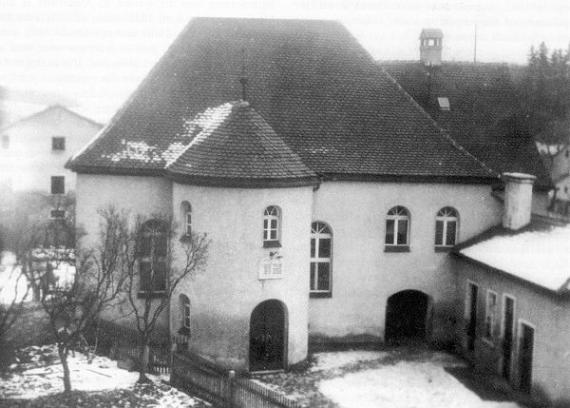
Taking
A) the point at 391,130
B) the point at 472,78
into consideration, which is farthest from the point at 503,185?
the point at 472,78

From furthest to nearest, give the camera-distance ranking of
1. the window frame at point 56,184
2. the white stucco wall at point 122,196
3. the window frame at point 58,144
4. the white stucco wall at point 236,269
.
Answer: the window frame at point 58,144 → the window frame at point 56,184 → the white stucco wall at point 122,196 → the white stucco wall at point 236,269

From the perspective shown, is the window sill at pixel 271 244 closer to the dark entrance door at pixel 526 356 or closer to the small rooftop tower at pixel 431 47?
the dark entrance door at pixel 526 356

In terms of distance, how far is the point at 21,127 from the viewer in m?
50.3

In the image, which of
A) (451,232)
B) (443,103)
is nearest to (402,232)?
(451,232)

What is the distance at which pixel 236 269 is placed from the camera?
2122 centimetres

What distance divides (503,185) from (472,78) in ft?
26.4

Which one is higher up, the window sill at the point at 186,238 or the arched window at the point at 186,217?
the arched window at the point at 186,217

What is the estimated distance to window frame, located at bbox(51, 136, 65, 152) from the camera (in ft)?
167

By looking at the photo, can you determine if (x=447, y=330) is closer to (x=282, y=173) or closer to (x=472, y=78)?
(x=282, y=173)

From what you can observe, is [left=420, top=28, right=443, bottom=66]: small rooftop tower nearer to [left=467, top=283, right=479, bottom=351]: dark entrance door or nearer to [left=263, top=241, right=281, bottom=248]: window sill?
[left=467, top=283, right=479, bottom=351]: dark entrance door

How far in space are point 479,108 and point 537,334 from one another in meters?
13.1

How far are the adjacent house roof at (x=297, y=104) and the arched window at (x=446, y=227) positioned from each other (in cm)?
145

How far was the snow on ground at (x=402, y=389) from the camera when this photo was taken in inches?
761

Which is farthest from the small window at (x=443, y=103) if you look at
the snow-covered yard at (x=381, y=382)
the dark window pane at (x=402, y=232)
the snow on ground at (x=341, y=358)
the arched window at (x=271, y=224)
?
the arched window at (x=271, y=224)
